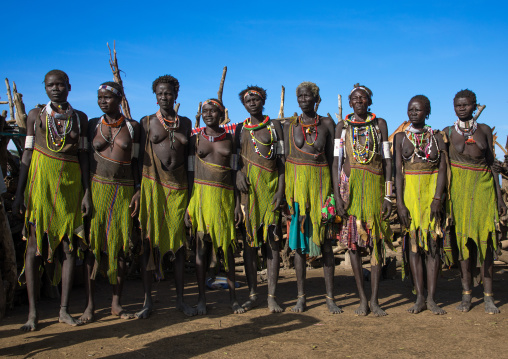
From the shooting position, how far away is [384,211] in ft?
16.6

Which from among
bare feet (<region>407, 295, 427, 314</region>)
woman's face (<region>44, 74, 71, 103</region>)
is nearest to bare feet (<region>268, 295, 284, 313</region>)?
bare feet (<region>407, 295, 427, 314</region>)

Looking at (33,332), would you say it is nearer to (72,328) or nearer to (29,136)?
(72,328)

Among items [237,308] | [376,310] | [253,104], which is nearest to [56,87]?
[253,104]

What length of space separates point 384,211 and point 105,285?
13.9ft

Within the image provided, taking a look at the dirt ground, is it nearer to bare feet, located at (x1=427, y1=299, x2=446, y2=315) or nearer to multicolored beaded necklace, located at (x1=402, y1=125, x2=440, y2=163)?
bare feet, located at (x1=427, y1=299, x2=446, y2=315)

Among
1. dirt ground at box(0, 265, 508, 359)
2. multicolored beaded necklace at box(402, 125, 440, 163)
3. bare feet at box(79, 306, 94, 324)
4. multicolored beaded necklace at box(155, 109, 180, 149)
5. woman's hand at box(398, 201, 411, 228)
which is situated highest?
multicolored beaded necklace at box(155, 109, 180, 149)

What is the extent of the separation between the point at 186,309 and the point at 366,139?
2.64 m

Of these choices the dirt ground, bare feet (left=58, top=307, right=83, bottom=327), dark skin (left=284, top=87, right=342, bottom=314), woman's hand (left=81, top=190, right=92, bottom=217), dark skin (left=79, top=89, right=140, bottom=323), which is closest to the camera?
the dirt ground

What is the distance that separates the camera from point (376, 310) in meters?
5.01

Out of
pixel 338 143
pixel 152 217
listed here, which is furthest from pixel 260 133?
pixel 152 217

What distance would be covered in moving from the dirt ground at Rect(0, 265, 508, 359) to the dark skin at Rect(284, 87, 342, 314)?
20 cm

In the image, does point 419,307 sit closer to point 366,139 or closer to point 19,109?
point 366,139

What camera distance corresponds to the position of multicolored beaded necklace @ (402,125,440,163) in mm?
5129

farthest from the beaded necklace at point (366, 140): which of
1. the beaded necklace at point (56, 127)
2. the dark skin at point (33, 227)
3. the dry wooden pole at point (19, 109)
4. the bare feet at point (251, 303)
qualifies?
the dry wooden pole at point (19, 109)
